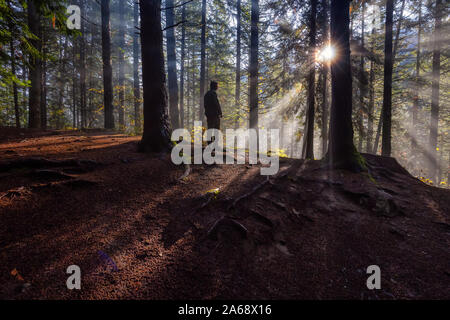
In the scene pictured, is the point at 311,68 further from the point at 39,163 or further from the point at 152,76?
the point at 39,163

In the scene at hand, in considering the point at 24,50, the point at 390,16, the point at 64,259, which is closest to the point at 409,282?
the point at 64,259

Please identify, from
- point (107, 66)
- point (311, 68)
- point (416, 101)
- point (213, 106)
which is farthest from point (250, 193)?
point (416, 101)

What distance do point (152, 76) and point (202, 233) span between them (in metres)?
4.50

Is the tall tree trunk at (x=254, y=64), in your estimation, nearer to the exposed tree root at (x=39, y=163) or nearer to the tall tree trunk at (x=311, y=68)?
the tall tree trunk at (x=311, y=68)

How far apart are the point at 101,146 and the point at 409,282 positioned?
23.4ft

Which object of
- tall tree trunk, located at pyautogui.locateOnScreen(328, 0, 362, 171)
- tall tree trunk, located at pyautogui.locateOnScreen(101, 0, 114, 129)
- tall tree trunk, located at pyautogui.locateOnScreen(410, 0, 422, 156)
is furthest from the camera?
tall tree trunk, located at pyautogui.locateOnScreen(410, 0, 422, 156)

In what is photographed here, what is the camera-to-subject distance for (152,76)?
17.4 ft

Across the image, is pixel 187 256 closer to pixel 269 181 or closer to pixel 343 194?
pixel 269 181

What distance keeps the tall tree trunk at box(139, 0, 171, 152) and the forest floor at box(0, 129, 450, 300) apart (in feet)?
2.90

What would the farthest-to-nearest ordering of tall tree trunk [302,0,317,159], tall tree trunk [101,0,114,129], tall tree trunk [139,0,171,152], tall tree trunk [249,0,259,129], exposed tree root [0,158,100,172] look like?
tall tree trunk [101,0,114,129], tall tree trunk [249,0,259,129], tall tree trunk [302,0,317,159], tall tree trunk [139,0,171,152], exposed tree root [0,158,100,172]

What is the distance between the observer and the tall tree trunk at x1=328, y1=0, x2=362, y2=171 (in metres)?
5.59

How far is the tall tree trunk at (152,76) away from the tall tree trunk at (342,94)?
508cm

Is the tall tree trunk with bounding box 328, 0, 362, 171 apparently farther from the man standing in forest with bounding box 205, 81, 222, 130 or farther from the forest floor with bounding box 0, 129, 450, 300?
the man standing in forest with bounding box 205, 81, 222, 130

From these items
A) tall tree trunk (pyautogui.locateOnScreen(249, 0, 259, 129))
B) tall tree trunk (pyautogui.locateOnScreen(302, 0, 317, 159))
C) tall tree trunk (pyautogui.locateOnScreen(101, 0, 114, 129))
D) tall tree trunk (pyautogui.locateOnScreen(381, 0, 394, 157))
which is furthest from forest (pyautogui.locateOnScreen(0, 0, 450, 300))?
tall tree trunk (pyautogui.locateOnScreen(381, 0, 394, 157))
